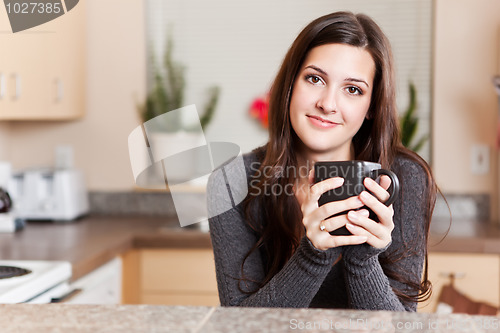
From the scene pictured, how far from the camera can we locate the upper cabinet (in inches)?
90.2

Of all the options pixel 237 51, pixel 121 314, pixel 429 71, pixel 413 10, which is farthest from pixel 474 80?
pixel 121 314

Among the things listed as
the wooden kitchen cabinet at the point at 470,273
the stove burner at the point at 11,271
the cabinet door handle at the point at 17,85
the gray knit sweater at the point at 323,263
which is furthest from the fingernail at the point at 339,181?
the cabinet door handle at the point at 17,85

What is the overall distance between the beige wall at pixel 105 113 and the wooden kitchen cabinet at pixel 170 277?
614 mm

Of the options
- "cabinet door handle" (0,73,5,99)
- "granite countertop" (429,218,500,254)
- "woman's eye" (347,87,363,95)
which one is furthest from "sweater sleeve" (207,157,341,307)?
"cabinet door handle" (0,73,5,99)

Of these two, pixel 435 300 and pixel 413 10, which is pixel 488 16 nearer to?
pixel 413 10

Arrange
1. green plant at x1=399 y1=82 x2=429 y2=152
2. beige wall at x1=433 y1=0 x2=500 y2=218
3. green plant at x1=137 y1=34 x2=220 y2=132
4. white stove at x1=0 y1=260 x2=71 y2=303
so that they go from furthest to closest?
1. green plant at x1=137 y1=34 x2=220 y2=132
2. beige wall at x1=433 y1=0 x2=500 y2=218
3. green plant at x1=399 y1=82 x2=429 y2=152
4. white stove at x1=0 y1=260 x2=71 y2=303

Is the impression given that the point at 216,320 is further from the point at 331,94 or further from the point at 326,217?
the point at 331,94

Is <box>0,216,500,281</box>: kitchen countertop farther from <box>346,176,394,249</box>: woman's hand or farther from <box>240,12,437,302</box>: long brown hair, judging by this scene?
<box>346,176,394,249</box>: woman's hand

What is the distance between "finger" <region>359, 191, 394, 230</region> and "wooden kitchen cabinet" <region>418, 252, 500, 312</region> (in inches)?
51.4

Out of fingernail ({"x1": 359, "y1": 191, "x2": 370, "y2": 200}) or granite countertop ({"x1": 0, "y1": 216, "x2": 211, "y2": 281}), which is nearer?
fingernail ({"x1": 359, "y1": 191, "x2": 370, "y2": 200})

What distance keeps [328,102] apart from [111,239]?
130 cm

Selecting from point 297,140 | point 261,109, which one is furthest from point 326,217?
point 261,109

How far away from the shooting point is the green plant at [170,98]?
2762 millimetres

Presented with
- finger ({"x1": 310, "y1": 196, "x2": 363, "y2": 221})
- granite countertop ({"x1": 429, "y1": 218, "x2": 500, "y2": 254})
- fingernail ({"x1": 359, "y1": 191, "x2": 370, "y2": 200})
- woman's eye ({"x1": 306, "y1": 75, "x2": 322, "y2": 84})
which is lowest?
granite countertop ({"x1": 429, "y1": 218, "x2": 500, "y2": 254})
